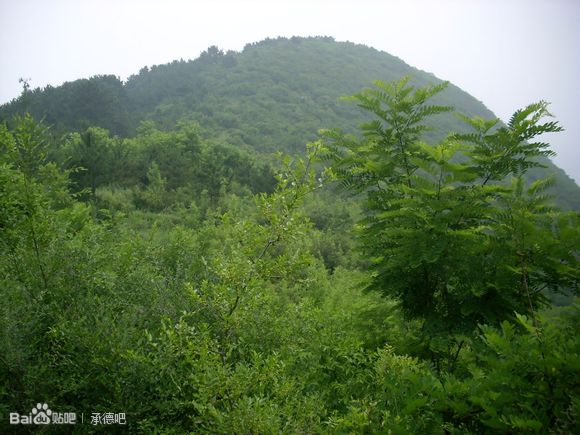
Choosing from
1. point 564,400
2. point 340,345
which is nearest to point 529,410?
point 564,400

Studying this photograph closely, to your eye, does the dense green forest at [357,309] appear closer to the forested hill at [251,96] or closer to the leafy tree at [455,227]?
the leafy tree at [455,227]

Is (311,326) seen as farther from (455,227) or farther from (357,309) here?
(455,227)

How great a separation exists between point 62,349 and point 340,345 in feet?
10.8

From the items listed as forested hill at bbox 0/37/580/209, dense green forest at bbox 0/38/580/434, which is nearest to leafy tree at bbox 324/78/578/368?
dense green forest at bbox 0/38/580/434

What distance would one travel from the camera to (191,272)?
235 inches

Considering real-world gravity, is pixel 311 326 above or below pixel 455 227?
below

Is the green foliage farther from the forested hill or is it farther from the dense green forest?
the forested hill

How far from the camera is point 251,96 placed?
63.6m

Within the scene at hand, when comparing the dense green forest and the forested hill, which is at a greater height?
the forested hill

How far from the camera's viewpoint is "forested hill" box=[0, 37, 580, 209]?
40406 mm

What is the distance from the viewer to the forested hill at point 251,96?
40.4 meters

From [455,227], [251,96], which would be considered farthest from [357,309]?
[251,96]

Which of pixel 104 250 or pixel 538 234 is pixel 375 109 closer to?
pixel 538 234

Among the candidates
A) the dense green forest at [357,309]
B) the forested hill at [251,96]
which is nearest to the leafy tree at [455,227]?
the dense green forest at [357,309]
